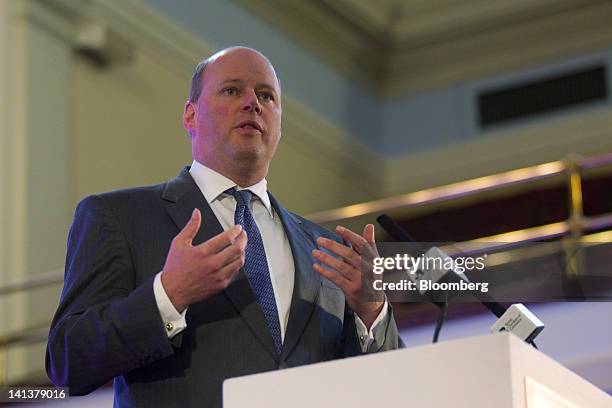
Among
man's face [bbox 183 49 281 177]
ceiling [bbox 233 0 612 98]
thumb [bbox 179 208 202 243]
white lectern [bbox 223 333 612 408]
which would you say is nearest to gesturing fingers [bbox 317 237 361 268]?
thumb [bbox 179 208 202 243]

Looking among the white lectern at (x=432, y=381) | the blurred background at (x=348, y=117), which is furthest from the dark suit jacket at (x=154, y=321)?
the blurred background at (x=348, y=117)

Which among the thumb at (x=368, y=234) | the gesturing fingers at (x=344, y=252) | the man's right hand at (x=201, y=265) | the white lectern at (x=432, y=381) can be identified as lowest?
the white lectern at (x=432, y=381)

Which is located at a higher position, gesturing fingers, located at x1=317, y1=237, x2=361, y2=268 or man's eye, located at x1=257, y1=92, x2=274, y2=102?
man's eye, located at x1=257, y1=92, x2=274, y2=102

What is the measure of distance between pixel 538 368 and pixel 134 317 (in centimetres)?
74

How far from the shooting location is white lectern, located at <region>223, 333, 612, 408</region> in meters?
1.73

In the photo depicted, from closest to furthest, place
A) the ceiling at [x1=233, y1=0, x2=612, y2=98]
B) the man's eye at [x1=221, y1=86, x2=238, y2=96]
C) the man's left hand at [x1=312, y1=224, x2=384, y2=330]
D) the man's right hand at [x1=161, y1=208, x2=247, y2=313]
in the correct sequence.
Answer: the man's right hand at [x1=161, y1=208, x2=247, y2=313], the man's left hand at [x1=312, y1=224, x2=384, y2=330], the man's eye at [x1=221, y1=86, x2=238, y2=96], the ceiling at [x1=233, y1=0, x2=612, y2=98]

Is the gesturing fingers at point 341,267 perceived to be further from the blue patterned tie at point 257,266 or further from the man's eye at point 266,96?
the man's eye at point 266,96

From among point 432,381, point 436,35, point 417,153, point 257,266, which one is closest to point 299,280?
point 257,266

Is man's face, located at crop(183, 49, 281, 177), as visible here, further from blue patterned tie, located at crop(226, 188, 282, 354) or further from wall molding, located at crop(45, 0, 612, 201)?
wall molding, located at crop(45, 0, 612, 201)

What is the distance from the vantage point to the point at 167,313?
221cm

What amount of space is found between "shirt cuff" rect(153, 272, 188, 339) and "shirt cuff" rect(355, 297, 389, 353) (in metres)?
0.34

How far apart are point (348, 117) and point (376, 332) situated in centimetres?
639

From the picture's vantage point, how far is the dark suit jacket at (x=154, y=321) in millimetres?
2211

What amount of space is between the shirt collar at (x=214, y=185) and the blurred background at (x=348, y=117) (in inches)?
102
